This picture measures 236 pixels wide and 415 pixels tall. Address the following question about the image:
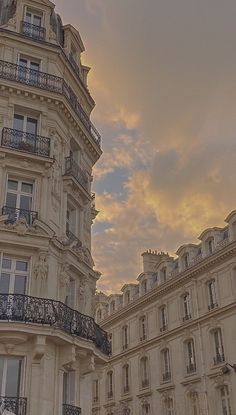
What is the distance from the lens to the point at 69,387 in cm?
1803

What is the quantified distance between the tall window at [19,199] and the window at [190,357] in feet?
59.4

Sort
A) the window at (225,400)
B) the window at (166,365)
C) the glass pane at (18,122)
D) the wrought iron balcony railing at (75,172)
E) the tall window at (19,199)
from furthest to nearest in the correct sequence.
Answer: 1. the window at (166,365)
2. the window at (225,400)
3. the wrought iron balcony railing at (75,172)
4. the glass pane at (18,122)
5. the tall window at (19,199)

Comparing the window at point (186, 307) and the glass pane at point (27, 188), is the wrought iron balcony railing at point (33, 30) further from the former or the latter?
the window at point (186, 307)

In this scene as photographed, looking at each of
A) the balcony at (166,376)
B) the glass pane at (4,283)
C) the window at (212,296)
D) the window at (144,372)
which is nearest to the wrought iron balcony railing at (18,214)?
the glass pane at (4,283)

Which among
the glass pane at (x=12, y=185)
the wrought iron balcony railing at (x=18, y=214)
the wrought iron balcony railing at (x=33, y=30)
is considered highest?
the wrought iron balcony railing at (x=33, y=30)

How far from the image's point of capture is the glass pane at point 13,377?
51.9 feet

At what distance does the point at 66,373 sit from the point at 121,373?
76.1ft

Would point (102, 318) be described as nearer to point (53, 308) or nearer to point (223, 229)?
point (223, 229)

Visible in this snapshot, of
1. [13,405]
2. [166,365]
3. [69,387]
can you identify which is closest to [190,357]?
[166,365]

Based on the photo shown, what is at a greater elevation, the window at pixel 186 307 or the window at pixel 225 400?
the window at pixel 186 307

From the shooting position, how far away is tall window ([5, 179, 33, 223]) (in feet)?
60.1

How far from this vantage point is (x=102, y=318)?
44.7 m

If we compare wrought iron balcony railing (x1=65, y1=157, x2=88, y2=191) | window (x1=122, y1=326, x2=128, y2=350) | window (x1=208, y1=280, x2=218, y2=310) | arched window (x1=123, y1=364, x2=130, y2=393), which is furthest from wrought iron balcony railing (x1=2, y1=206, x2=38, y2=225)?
window (x1=122, y1=326, x2=128, y2=350)

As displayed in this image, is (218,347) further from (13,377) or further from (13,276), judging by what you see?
(13,377)
